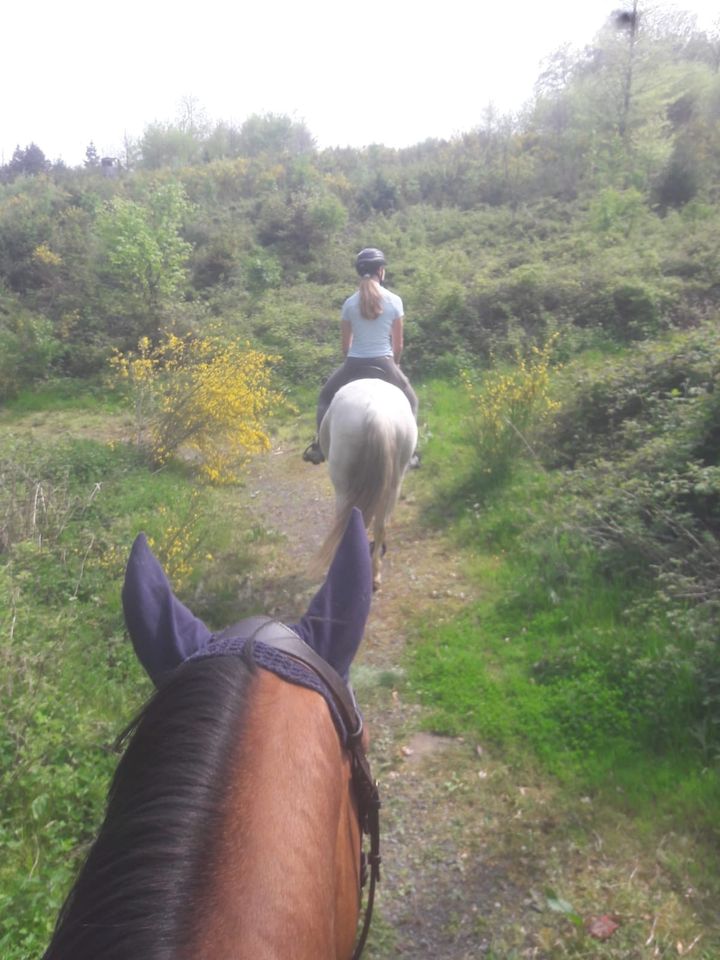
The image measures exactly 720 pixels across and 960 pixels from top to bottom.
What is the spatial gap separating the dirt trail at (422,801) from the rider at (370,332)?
1.09m

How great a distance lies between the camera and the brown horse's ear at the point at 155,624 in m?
1.27

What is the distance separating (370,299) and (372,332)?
257mm

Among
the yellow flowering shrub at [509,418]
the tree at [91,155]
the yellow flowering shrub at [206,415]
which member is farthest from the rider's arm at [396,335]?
the tree at [91,155]

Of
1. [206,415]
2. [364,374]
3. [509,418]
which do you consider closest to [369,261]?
[364,374]

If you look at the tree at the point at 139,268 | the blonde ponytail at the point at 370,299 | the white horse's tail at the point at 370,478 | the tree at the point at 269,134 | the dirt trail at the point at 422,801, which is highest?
the tree at the point at 269,134

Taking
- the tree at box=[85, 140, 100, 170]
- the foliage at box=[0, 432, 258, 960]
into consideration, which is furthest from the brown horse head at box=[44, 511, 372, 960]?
the tree at box=[85, 140, 100, 170]

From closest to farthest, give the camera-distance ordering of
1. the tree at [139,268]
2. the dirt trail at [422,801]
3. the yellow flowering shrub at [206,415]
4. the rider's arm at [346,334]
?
the dirt trail at [422,801] < the rider's arm at [346,334] < the yellow flowering shrub at [206,415] < the tree at [139,268]

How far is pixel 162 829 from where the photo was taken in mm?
816

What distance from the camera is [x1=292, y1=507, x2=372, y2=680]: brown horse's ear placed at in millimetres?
1354

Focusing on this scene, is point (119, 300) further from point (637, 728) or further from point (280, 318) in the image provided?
point (637, 728)

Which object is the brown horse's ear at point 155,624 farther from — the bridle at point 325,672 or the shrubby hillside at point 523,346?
the shrubby hillside at point 523,346

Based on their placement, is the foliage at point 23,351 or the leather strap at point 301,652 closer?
the leather strap at point 301,652

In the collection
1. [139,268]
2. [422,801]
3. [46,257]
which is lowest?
[422,801]

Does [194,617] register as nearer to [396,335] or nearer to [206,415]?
[396,335]
